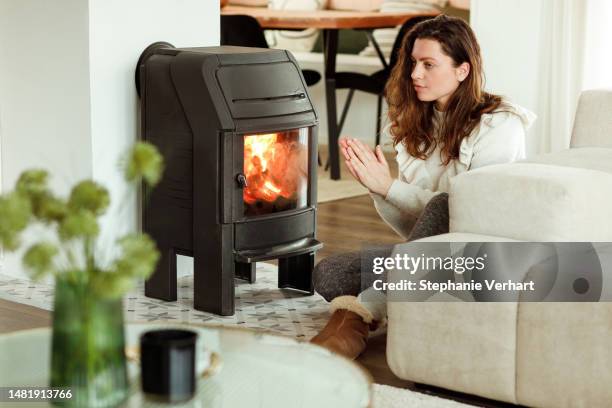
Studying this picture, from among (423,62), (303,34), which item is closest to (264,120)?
(423,62)

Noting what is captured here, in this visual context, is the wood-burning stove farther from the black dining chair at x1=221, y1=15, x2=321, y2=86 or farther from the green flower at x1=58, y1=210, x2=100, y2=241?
the black dining chair at x1=221, y1=15, x2=321, y2=86

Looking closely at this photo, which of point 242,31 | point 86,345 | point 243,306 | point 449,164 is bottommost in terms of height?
point 243,306

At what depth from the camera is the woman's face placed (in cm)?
288

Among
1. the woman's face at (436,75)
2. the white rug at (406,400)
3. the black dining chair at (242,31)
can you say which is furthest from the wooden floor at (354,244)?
the black dining chair at (242,31)

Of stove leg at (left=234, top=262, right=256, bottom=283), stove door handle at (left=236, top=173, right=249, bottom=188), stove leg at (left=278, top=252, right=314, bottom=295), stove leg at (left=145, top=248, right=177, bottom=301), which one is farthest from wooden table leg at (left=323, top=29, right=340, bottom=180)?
stove door handle at (left=236, top=173, right=249, bottom=188)

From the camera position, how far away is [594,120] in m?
2.87

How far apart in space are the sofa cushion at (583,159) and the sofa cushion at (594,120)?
0.06 meters

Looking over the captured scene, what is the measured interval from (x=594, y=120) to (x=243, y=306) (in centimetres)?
122

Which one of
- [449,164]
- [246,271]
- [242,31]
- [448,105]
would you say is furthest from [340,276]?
[242,31]

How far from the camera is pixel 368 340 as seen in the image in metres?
2.97

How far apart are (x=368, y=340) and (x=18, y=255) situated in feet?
4.37

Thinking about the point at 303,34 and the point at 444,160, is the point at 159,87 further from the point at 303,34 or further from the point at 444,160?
the point at 303,34

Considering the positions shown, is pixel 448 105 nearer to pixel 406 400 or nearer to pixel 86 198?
Answer: pixel 406 400

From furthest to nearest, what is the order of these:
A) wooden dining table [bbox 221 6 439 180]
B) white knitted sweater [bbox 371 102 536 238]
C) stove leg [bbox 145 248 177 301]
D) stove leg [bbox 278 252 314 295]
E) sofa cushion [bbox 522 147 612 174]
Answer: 1. wooden dining table [bbox 221 6 439 180]
2. stove leg [bbox 278 252 314 295]
3. stove leg [bbox 145 248 177 301]
4. white knitted sweater [bbox 371 102 536 238]
5. sofa cushion [bbox 522 147 612 174]
